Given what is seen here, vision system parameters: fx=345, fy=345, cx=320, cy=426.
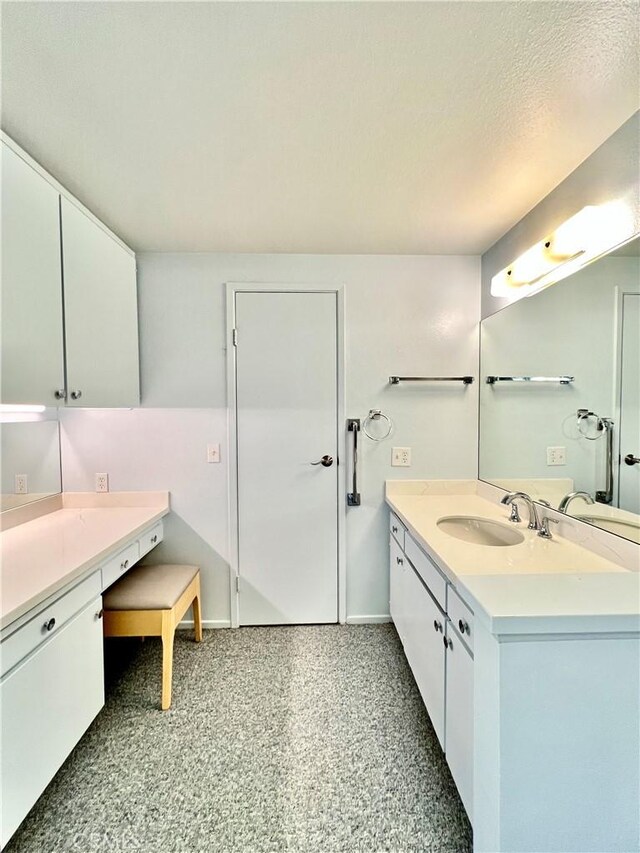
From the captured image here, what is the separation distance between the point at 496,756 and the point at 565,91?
5.98 ft

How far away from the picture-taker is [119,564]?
1587mm

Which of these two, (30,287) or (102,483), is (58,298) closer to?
(30,287)

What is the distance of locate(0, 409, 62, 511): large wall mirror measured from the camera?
5.67 ft

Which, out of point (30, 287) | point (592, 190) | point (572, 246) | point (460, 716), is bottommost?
point (460, 716)

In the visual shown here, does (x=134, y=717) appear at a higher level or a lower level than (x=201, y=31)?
lower

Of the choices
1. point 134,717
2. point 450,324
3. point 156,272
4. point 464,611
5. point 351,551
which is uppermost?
point 156,272

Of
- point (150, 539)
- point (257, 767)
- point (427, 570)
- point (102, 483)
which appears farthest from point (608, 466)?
point (102, 483)

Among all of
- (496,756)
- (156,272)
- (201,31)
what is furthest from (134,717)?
(201,31)

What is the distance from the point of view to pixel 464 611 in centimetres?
109

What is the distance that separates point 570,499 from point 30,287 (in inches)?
91.5

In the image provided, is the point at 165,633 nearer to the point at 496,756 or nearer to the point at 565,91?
the point at 496,756

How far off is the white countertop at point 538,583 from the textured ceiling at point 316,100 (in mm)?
1440

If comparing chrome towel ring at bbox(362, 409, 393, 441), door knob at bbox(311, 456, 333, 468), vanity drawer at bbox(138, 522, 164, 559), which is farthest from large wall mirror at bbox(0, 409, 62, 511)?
chrome towel ring at bbox(362, 409, 393, 441)

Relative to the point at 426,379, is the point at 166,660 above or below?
below
